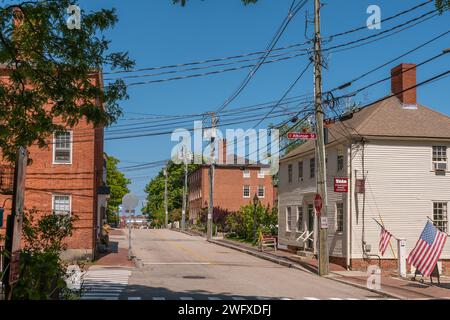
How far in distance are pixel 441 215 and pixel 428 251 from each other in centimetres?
763

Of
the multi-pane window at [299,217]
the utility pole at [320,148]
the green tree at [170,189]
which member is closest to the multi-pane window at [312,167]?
the multi-pane window at [299,217]

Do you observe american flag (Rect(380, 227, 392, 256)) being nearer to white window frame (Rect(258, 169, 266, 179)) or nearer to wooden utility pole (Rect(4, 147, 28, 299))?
wooden utility pole (Rect(4, 147, 28, 299))

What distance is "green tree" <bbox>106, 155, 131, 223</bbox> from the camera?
89.9 m

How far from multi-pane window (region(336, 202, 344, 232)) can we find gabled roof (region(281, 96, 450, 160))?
3312 mm

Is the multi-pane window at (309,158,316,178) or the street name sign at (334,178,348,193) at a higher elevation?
the multi-pane window at (309,158,316,178)

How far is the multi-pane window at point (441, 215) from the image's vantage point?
29547 mm

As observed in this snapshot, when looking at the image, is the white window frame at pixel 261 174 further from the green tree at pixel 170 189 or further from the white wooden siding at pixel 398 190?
the white wooden siding at pixel 398 190

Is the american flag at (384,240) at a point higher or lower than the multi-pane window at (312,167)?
lower

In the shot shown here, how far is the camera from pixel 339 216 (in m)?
30.4

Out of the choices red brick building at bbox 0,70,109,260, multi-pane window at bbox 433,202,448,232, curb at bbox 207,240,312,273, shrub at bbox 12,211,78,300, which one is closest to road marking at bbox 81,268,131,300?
shrub at bbox 12,211,78,300

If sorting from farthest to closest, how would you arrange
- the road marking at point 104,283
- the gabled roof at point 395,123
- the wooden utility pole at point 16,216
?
the gabled roof at point 395,123, the road marking at point 104,283, the wooden utility pole at point 16,216

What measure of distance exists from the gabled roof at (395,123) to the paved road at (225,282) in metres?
7.55

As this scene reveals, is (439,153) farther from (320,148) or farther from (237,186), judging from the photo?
(237,186)

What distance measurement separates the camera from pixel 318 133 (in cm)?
2598
